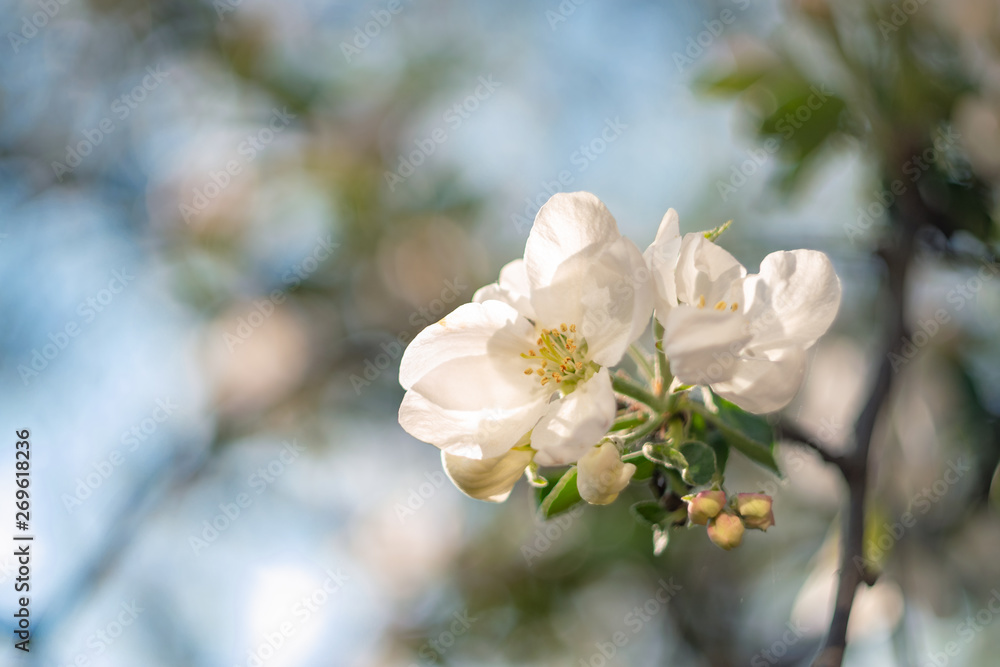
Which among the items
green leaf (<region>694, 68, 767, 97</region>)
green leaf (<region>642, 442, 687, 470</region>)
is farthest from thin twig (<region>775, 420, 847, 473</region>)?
green leaf (<region>694, 68, 767, 97</region>)

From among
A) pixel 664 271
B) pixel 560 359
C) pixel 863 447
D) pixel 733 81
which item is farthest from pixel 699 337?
pixel 733 81

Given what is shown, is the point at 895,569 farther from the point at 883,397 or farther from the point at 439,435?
the point at 439,435

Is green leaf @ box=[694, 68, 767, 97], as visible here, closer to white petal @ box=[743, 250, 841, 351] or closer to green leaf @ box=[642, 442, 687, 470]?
white petal @ box=[743, 250, 841, 351]

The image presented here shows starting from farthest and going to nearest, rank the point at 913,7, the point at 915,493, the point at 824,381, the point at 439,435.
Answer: the point at 824,381 → the point at 915,493 → the point at 913,7 → the point at 439,435

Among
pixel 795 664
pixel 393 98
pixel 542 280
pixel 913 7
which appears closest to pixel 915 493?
pixel 795 664

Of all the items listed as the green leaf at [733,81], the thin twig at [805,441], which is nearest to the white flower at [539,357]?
the thin twig at [805,441]
